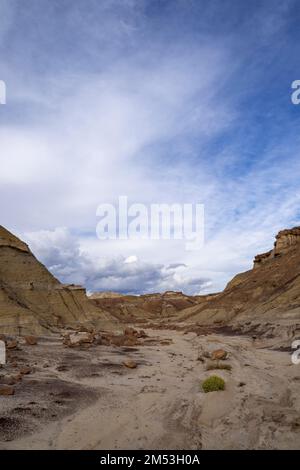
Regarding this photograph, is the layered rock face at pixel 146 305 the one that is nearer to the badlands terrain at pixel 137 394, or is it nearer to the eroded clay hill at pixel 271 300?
the eroded clay hill at pixel 271 300

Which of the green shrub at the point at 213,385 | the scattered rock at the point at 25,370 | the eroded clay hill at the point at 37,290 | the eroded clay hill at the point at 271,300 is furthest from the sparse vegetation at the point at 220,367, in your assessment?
the eroded clay hill at the point at 37,290

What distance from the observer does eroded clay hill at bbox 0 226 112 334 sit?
4497 centimetres

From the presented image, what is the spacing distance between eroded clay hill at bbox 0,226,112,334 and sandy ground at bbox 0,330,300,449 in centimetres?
2310

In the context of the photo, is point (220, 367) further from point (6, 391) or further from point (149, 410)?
point (6, 391)

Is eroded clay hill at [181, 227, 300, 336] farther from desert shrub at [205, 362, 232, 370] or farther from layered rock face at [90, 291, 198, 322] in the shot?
layered rock face at [90, 291, 198, 322]

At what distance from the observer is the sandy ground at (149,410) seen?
399 inches

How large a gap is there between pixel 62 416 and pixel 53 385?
178 inches

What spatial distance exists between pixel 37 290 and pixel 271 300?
107ft

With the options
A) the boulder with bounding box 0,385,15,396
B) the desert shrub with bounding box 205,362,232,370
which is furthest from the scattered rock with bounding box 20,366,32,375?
the desert shrub with bounding box 205,362,232,370

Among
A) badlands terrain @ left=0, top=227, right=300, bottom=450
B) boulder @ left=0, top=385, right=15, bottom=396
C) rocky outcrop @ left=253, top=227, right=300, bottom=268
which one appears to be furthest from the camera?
rocky outcrop @ left=253, top=227, right=300, bottom=268

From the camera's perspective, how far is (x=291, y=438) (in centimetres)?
975

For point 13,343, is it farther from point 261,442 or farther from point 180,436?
point 261,442

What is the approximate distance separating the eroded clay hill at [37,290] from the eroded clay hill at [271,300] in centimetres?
2118
